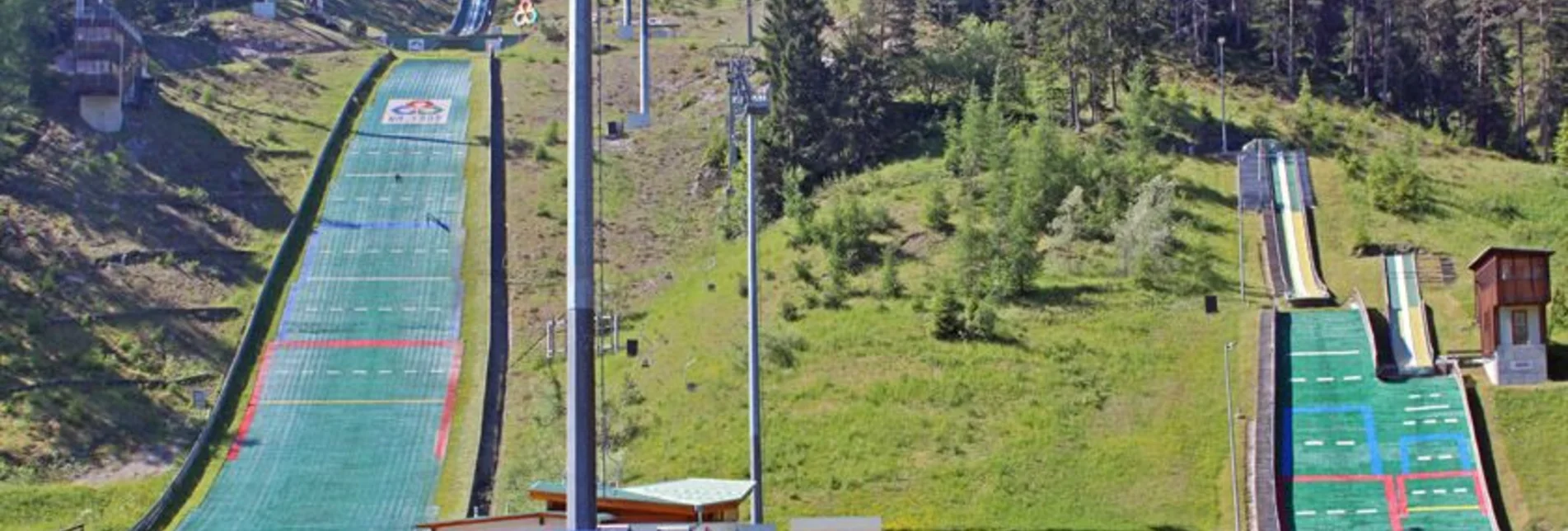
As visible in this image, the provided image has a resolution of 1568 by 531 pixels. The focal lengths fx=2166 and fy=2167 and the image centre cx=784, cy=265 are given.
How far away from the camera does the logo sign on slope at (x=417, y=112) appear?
89.9 metres

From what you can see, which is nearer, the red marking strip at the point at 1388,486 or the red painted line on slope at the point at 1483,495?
the red painted line on slope at the point at 1483,495

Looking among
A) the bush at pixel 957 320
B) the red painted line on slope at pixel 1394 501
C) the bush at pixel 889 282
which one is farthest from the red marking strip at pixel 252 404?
the red painted line on slope at pixel 1394 501

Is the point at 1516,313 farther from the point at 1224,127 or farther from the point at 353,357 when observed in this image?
the point at 353,357

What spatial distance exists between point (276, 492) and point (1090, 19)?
3845 centimetres

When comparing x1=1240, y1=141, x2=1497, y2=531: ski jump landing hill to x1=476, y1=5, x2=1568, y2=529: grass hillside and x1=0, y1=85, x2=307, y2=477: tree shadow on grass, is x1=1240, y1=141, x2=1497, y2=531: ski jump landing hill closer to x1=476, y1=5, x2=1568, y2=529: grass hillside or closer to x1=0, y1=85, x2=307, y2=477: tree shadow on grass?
x1=476, y1=5, x2=1568, y2=529: grass hillside

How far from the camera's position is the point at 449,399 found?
6175 cm

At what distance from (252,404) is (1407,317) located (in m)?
32.7

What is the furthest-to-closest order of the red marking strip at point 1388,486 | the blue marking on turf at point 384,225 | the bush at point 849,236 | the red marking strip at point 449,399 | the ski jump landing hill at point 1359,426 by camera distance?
the blue marking on turf at point 384,225
the bush at point 849,236
the red marking strip at point 449,399
the ski jump landing hill at point 1359,426
the red marking strip at point 1388,486

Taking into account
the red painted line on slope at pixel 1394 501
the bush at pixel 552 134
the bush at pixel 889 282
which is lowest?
the red painted line on slope at pixel 1394 501

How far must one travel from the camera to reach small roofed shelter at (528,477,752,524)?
32.5 m

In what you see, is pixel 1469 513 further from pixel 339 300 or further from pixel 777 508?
pixel 339 300

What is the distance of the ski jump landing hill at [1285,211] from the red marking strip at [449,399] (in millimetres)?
24100

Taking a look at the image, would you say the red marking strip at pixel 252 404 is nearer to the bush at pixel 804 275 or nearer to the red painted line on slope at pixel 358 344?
the red painted line on slope at pixel 358 344

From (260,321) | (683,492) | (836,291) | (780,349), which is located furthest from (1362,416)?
(260,321)
